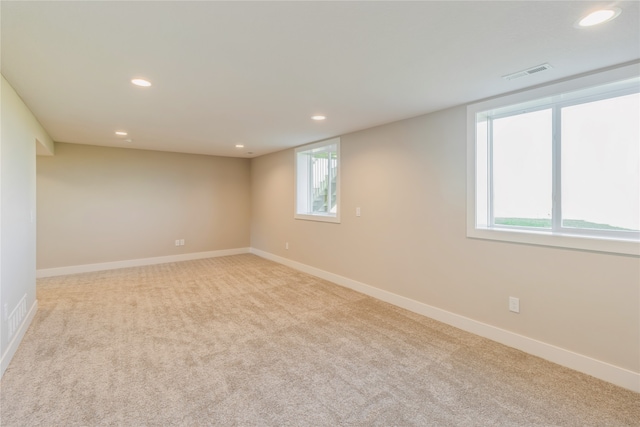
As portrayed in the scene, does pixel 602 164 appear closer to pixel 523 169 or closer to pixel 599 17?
pixel 523 169

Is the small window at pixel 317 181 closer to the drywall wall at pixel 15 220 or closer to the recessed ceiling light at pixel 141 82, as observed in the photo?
the recessed ceiling light at pixel 141 82

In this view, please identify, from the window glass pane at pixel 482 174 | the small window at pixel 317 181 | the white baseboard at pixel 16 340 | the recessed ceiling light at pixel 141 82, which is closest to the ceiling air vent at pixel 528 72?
the window glass pane at pixel 482 174

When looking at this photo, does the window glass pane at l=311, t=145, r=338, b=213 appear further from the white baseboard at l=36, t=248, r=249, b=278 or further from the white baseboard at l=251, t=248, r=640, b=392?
the white baseboard at l=36, t=248, r=249, b=278

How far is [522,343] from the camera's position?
266 centimetres

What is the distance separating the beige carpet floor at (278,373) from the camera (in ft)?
6.08

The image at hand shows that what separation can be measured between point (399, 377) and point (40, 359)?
2.95 meters

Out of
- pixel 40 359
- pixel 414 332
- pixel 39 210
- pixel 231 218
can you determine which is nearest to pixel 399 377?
pixel 414 332

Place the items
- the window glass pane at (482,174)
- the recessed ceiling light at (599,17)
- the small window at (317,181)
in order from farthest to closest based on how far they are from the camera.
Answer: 1. the small window at (317,181)
2. the window glass pane at (482,174)
3. the recessed ceiling light at (599,17)

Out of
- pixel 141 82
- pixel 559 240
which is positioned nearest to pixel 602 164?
pixel 559 240

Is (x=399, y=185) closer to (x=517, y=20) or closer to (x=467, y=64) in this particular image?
(x=467, y=64)

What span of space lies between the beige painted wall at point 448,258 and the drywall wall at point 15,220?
363cm

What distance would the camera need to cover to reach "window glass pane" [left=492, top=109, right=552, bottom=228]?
2.65 m

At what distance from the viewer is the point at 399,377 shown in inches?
88.4

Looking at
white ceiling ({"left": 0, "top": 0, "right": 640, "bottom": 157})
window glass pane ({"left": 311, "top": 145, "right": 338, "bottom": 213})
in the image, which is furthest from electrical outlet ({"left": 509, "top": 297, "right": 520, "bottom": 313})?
window glass pane ({"left": 311, "top": 145, "right": 338, "bottom": 213})
